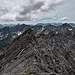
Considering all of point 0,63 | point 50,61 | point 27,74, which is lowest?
point 0,63

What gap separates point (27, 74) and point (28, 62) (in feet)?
99.4

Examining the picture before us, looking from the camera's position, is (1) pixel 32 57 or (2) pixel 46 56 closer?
(1) pixel 32 57

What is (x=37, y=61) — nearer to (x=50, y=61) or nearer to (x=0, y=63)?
(x=50, y=61)

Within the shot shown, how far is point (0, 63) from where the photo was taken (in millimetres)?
195000

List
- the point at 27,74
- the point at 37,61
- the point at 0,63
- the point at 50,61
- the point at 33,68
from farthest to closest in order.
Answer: the point at 0,63 < the point at 50,61 < the point at 37,61 < the point at 33,68 < the point at 27,74

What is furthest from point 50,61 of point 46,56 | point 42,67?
point 42,67

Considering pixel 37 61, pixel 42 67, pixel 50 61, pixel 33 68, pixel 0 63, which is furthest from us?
pixel 0 63

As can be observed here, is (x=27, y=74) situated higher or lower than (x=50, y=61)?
higher

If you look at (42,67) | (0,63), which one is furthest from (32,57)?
(0,63)

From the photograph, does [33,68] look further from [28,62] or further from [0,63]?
[0,63]

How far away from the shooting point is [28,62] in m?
130

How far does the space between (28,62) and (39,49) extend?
3913 cm

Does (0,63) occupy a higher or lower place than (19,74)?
lower

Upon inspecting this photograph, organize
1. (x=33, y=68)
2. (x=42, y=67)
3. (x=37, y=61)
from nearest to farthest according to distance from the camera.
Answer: (x=33, y=68), (x=42, y=67), (x=37, y=61)
